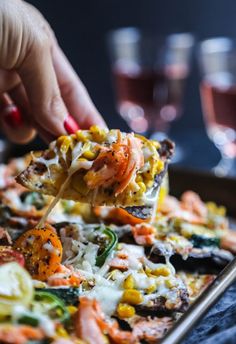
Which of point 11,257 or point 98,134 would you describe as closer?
point 11,257

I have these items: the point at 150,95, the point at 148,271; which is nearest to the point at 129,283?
the point at 148,271

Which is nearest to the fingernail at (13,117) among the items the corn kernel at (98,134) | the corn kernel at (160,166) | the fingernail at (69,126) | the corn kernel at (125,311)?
the fingernail at (69,126)

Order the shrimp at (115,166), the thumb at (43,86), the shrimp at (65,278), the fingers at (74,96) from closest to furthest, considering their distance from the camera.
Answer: the shrimp at (65,278) < the shrimp at (115,166) < the thumb at (43,86) < the fingers at (74,96)

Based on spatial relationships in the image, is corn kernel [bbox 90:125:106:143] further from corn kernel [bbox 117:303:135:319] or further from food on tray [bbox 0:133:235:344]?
corn kernel [bbox 117:303:135:319]

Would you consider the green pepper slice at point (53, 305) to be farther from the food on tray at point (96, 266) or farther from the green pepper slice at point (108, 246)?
the green pepper slice at point (108, 246)

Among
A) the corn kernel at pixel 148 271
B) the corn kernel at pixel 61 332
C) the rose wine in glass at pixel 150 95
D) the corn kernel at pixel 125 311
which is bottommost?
the rose wine in glass at pixel 150 95

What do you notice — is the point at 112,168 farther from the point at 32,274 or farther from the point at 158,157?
the point at 32,274

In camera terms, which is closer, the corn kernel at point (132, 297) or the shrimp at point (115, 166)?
the corn kernel at point (132, 297)

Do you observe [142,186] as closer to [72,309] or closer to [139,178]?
[139,178]
